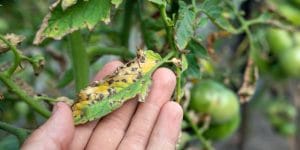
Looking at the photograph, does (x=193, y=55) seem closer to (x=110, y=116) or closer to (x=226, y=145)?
(x=110, y=116)

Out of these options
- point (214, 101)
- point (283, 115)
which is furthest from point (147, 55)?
point (283, 115)

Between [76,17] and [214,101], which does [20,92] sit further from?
[214,101]

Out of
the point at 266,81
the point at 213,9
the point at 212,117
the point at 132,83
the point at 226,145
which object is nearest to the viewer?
the point at 132,83

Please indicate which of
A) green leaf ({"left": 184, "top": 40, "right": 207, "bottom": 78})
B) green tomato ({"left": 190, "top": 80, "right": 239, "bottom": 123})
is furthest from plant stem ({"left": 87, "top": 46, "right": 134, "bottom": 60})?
green tomato ({"left": 190, "top": 80, "right": 239, "bottom": 123})

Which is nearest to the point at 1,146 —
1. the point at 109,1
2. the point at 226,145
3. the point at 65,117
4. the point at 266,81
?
the point at 65,117

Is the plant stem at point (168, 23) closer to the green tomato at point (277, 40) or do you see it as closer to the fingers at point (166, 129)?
the fingers at point (166, 129)
